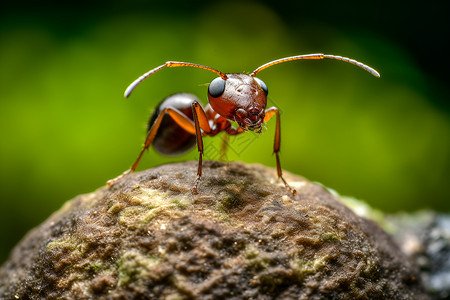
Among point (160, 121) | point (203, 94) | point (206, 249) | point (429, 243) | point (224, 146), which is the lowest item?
point (429, 243)

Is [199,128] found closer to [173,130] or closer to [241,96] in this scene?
[241,96]

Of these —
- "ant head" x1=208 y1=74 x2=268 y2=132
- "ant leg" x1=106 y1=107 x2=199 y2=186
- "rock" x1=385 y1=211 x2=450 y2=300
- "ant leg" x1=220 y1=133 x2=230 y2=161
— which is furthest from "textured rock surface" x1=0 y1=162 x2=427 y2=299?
"ant leg" x1=220 y1=133 x2=230 y2=161

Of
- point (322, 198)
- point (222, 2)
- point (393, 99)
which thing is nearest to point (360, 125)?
point (393, 99)

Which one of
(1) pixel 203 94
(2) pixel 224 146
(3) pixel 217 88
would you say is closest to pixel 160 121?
(3) pixel 217 88

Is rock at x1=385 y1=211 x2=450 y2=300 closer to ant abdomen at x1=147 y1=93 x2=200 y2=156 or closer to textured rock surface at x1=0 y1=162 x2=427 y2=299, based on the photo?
textured rock surface at x1=0 y1=162 x2=427 y2=299

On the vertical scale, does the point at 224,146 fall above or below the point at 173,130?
below

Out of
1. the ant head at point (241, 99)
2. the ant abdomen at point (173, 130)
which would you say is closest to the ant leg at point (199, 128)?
the ant head at point (241, 99)

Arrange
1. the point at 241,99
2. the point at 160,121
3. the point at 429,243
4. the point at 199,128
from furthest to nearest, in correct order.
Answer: the point at 429,243 → the point at 160,121 → the point at 199,128 → the point at 241,99
